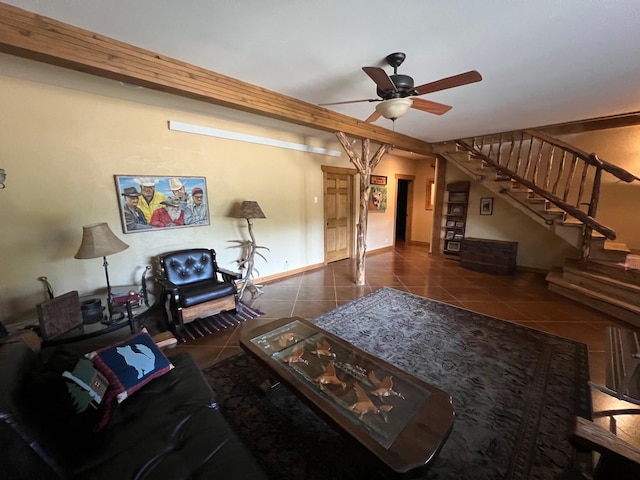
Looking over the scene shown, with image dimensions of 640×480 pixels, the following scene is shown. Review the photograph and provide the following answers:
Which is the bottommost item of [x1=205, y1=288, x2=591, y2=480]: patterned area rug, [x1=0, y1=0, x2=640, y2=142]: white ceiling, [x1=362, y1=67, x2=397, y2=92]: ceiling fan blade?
[x1=205, y1=288, x2=591, y2=480]: patterned area rug

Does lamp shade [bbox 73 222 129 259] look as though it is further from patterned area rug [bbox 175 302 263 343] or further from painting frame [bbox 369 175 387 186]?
painting frame [bbox 369 175 387 186]

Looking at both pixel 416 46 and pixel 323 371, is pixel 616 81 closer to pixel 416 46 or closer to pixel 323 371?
pixel 416 46

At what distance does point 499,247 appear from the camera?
501 centimetres

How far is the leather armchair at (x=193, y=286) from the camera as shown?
2.89 m

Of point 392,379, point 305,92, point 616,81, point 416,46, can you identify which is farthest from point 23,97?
point 616,81

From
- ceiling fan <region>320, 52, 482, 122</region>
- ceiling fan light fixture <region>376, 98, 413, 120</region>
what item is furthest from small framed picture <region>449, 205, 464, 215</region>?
ceiling fan light fixture <region>376, 98, 413, 120</region>

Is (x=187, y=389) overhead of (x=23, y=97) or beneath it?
beneath

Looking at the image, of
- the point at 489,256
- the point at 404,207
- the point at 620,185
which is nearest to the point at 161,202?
the point at 489,256

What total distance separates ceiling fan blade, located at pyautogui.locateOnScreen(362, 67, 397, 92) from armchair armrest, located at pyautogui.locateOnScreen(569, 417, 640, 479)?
2.32 m

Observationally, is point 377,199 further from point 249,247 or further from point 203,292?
point 203,292

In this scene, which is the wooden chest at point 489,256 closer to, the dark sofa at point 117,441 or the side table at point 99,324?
the dark sofa at point 117,441

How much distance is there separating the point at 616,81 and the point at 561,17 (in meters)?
1.76

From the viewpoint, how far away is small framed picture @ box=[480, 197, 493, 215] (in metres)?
5.66

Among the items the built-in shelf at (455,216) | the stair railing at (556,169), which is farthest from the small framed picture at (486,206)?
the stair railing at (556,169)
